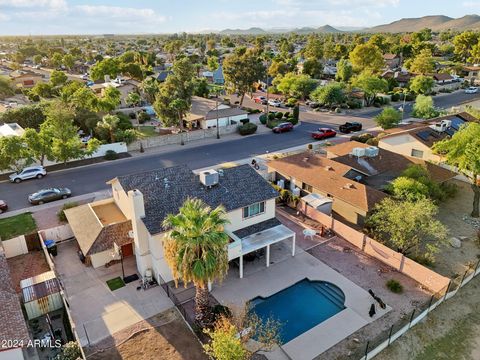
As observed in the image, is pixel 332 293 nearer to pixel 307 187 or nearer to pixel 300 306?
pixel 300 306

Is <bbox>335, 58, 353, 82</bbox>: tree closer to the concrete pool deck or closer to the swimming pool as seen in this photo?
the concrete pool deck

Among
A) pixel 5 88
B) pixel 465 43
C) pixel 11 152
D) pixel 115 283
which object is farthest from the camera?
→ pixel 465 43

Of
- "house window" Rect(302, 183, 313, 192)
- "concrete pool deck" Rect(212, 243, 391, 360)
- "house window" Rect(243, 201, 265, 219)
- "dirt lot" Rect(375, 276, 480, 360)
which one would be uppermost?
"house window" Rect(243, 201, 265, 219)

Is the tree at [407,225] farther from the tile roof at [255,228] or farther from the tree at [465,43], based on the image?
the tree at [465,43]

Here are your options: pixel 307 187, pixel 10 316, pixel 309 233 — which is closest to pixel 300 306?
pixel 309 233

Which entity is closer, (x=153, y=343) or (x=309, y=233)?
(x=153, y=343)

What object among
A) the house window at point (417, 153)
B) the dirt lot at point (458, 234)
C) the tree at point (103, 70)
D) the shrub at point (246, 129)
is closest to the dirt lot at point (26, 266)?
the dirt lot at point (458, 234)

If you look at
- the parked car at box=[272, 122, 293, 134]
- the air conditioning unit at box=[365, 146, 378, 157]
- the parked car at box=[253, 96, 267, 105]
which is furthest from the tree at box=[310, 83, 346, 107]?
the air conditioning unit at box=[365, 146, 378, 157]
